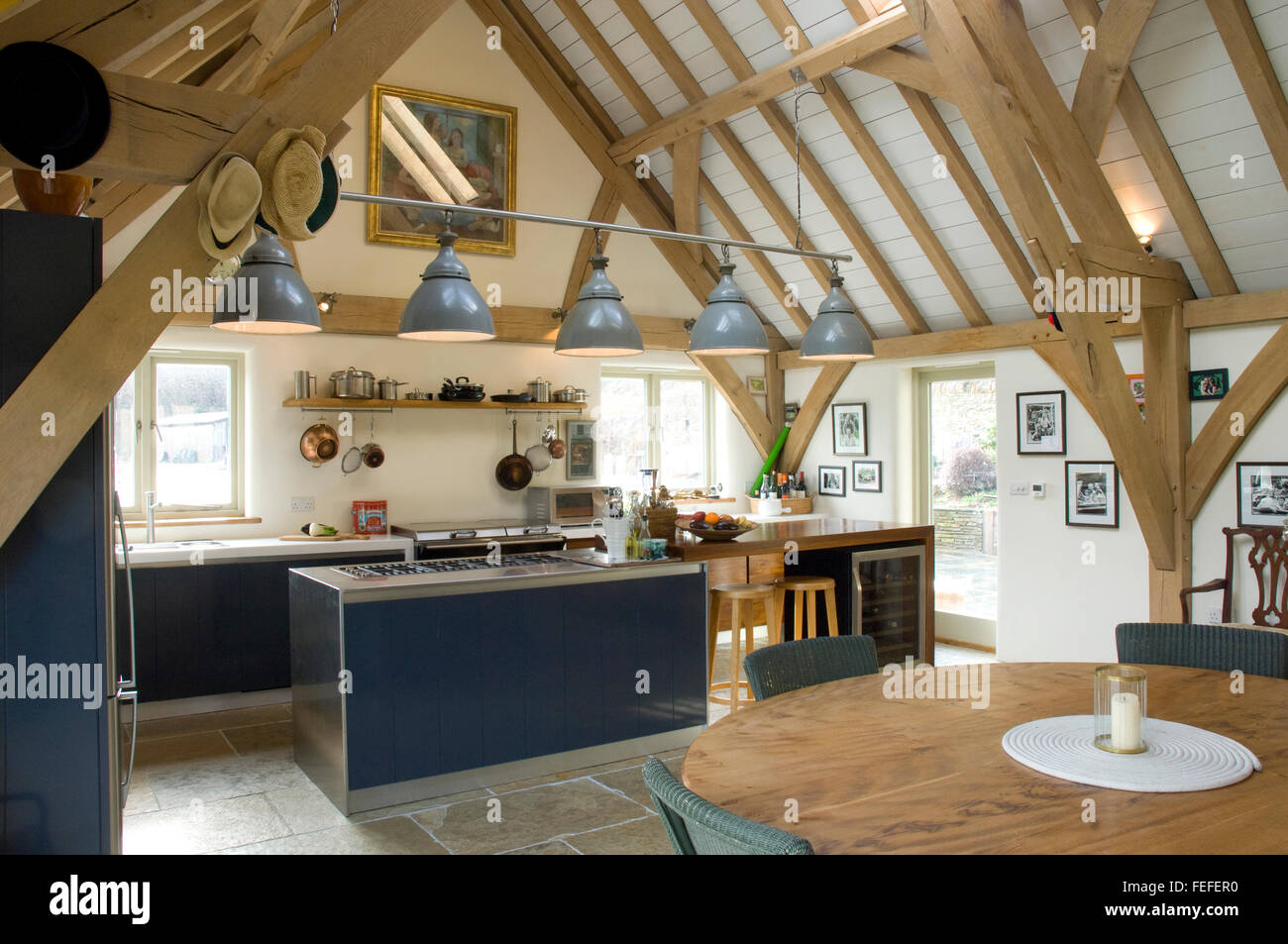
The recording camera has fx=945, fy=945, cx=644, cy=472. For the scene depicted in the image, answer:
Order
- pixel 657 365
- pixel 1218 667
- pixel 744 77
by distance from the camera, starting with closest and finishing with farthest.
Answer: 1. pixel 1218 667
2. pixel 744 77
3. pixel 657 365

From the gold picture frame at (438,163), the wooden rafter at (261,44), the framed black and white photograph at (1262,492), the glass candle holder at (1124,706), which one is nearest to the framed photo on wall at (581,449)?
the gold picture frame at (438,163)

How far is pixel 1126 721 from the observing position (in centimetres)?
204

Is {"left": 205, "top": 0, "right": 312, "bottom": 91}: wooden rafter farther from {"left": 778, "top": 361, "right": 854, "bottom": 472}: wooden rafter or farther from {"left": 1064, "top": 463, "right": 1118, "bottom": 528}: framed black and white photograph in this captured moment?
{"left": 1064, "top": 463, "right": 1118, "bottom": 528}: framed black and white photograph

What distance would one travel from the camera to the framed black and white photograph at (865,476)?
24.9 ft

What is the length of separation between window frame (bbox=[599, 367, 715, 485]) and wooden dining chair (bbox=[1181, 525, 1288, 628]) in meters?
4.18

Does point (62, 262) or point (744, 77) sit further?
point (744, 77)

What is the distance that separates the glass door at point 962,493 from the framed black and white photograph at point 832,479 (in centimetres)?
72

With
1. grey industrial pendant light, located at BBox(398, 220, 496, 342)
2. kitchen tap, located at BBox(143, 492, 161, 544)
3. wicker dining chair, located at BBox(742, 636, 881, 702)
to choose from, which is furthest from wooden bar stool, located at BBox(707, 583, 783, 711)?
kitchen tap, located at BBox(143, 492, 161, 544)

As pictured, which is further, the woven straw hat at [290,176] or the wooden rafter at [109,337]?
the woven straw hat at [290,176]

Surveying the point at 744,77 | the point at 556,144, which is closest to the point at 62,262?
the point at 744,77

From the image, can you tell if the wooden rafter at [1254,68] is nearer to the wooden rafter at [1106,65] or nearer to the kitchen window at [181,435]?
the wooden rafter at [1106,65]

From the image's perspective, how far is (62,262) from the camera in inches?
102
